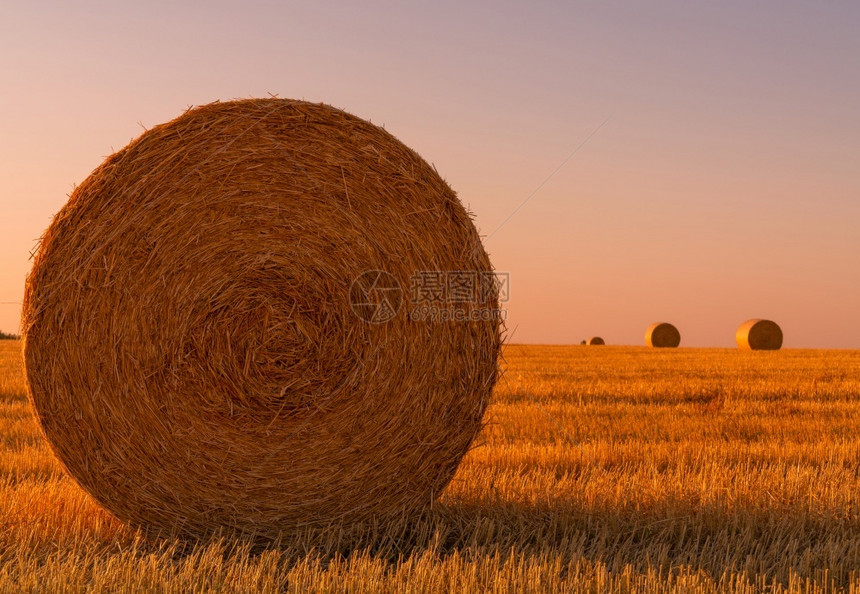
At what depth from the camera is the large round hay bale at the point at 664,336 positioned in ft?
101

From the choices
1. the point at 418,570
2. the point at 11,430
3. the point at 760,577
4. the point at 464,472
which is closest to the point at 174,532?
the point at 418,570

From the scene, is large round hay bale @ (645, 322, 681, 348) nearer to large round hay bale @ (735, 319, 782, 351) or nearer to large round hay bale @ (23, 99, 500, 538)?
large round hay bale @ (735, 319, 782, 351)

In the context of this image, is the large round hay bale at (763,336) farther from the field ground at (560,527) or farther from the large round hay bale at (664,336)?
the field ground at (560,527)

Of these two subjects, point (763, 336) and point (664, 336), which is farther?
point (664, 336)

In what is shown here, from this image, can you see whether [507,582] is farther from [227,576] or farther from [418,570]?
[227,576]

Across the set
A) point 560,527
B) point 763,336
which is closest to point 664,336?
point 763,336

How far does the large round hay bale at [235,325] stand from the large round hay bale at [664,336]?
27411mm

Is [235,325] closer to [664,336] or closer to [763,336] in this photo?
[763,336]

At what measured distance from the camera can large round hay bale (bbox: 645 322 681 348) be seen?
30688 mm

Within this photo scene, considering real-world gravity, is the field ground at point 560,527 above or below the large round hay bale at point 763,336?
below

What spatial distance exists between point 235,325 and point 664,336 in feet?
92.4

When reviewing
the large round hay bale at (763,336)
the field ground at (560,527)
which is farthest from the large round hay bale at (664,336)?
the field ground at (560,527)

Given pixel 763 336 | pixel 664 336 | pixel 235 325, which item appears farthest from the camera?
pixel 664 336

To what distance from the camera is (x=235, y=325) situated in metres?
4.64
